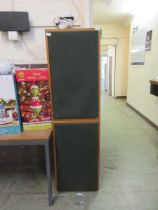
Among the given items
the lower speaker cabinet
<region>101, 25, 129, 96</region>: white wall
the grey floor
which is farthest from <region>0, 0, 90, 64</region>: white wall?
<region>101, 25, 129, 96</region>: white wall

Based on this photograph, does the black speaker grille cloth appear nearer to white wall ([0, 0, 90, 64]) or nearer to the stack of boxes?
the stack of boxes

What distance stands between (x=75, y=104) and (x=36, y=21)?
3.56 feet

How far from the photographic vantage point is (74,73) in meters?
1.53

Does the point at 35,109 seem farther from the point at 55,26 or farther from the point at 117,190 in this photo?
the point at 117,190

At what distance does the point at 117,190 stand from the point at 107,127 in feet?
6.27

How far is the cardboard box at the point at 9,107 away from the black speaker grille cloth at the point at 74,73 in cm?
37

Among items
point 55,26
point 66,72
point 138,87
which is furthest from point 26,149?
point 138,87

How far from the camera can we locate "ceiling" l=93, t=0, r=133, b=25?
Answer: 169 inches

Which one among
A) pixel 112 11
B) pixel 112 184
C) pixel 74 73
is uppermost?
pixel 112 11

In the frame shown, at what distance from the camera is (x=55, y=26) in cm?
192

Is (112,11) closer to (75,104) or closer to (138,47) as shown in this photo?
(138,47)

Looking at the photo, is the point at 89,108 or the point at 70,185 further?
the point at 70,185

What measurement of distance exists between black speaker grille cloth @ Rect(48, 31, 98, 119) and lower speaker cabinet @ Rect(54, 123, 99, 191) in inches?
5.5

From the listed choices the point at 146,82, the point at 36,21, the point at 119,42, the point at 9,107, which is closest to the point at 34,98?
the point at 9,107
